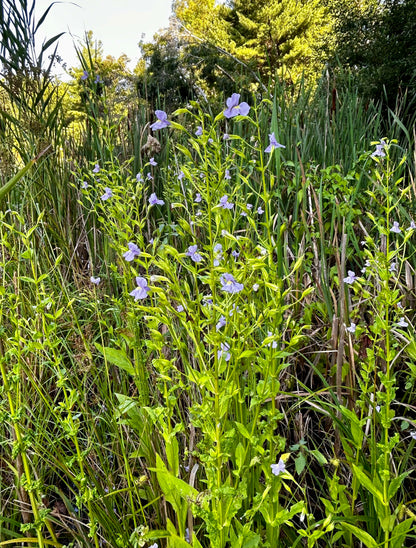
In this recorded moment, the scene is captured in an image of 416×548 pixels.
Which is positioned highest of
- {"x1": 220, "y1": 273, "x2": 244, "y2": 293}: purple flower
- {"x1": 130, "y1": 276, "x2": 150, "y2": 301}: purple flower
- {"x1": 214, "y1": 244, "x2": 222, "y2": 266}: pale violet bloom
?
{"x1": 214, "y1": 244, "x2": 222, "y2": 266}: pale violet bloom

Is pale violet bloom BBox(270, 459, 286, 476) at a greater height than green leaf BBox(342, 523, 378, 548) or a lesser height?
greater

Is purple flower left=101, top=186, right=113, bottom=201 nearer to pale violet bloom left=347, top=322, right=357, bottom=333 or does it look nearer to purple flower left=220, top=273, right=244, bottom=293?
purple flower left=220, top=273, right=244, bottom=293

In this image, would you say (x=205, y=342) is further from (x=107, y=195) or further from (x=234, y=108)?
(x=234, y=108)

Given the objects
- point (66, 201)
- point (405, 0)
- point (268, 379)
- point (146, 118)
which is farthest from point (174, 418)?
point (405, 0)

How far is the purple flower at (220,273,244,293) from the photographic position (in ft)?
2.69

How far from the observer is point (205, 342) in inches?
56.5

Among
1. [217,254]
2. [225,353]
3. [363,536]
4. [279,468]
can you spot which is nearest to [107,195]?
[217,254]

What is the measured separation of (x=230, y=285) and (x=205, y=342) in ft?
2.10

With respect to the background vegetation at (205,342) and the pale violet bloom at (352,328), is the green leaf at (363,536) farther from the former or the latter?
A: the pale violet bloom at (352,328)

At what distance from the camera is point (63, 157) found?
2.62 meters

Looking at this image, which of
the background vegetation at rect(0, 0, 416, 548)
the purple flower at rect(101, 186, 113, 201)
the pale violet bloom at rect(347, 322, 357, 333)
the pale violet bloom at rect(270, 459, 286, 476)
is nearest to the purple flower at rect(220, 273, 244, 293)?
the background vegetation at rect(0, 0, 416, 548)

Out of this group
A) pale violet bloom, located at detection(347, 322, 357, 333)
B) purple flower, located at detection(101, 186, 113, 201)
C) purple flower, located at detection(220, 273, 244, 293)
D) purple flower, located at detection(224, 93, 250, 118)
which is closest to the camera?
purple flower, located at detection(220, 273, 244, 293)

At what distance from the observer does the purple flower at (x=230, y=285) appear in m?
0.82

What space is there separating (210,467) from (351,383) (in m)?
0.58
